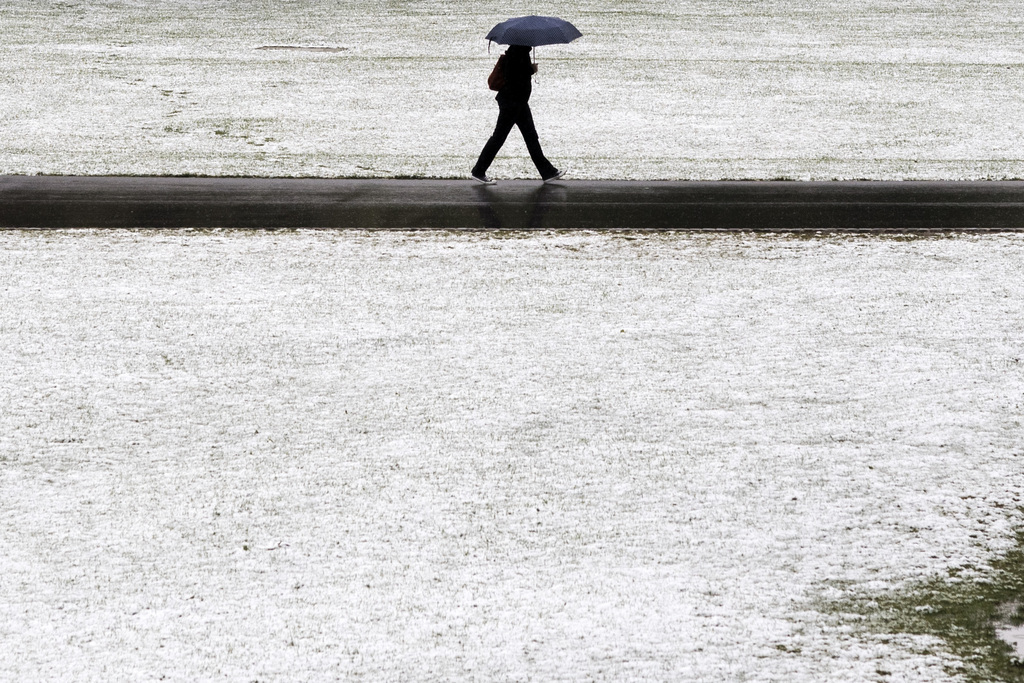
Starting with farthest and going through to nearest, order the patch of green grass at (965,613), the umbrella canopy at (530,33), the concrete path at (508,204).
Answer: the umbrella canopy at (530,33), the concrete path at (508,204), the patch of green grass at (965,613)

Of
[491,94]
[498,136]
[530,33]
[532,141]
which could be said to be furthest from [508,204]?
[491,94]

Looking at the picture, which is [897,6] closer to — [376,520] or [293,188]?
[293,188]

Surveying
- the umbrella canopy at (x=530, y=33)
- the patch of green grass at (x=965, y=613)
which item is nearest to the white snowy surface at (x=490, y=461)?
the patch of green grass at (x=965, y=613)

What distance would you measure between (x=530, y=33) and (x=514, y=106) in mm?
951

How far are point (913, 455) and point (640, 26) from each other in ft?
80.6

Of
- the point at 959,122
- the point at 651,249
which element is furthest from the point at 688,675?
the point at 959,122

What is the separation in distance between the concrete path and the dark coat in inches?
40.7

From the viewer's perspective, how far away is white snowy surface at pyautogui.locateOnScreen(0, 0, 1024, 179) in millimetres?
14586

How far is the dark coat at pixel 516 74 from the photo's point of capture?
1235cm

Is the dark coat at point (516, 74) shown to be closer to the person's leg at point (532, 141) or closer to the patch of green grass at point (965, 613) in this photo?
the person's leg at point (532, 141)

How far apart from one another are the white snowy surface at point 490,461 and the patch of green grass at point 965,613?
0.11 m

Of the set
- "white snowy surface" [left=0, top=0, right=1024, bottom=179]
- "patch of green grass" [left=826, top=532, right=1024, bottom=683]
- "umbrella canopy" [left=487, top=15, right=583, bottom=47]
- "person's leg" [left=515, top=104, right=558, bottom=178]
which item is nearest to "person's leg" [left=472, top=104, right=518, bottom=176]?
"person's leg" [left=515, top=104, right=558, bottom=178]

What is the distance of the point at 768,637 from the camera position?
14.0 feet

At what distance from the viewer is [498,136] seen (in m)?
12.6
